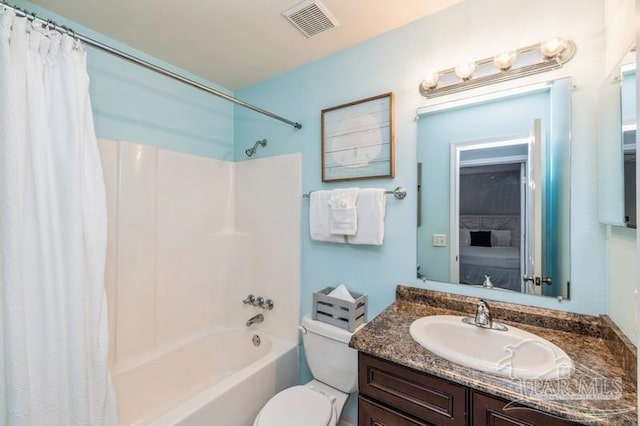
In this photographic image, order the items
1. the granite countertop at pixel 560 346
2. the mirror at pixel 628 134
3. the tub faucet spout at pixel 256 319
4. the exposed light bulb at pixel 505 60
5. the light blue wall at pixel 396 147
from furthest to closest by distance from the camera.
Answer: the tub faucet spout at pixel 256 319, the exposed light bulb at pixel 505 60, the light blue wall at pixel 396 147, the mirror at pixel 628 134, the granite countertop at pixel 560 346

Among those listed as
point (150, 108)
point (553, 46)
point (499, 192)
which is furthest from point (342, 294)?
point (150, 108)

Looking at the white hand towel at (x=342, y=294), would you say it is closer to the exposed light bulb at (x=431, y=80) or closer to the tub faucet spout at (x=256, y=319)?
the tub faucet spout at (x=256, y=319)

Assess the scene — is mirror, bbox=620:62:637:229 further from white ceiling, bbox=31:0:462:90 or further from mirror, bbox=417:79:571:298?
white ceiling, bbox=31:0:462:90

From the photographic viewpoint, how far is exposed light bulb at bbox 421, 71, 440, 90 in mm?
1426

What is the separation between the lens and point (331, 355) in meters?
1.54

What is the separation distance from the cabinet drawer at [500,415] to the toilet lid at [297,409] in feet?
2.49

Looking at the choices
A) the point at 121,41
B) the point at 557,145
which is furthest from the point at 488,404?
the point at 121,41

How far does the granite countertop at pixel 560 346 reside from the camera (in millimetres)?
726

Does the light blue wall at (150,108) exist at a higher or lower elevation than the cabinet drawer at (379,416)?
higher

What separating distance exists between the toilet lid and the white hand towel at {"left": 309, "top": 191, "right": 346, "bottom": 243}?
0.88m

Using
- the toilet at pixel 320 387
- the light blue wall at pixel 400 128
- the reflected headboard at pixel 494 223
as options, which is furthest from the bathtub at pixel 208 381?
the reflected headboard at pixel 494 223

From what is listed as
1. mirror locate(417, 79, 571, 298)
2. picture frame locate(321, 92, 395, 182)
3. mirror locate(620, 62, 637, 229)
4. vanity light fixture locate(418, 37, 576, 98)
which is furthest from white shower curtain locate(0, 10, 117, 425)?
mirror locate(620, 62, 637, 229)

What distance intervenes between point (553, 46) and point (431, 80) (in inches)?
19.3

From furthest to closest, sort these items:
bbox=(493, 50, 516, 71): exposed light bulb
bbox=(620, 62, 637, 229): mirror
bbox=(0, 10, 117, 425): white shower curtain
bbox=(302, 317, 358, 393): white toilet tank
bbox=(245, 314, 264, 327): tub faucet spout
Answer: bbox=(245, 314, 264, 327): tub faucet spout → bbox=(302, 317, 358, 393): white toilet tank → bbox=(493, 50, 516, 71): exposed light bulb → bbox=(0, 10, 117, 425): white shower curtain → bbox=(620, 62, 637, 229): mirror
